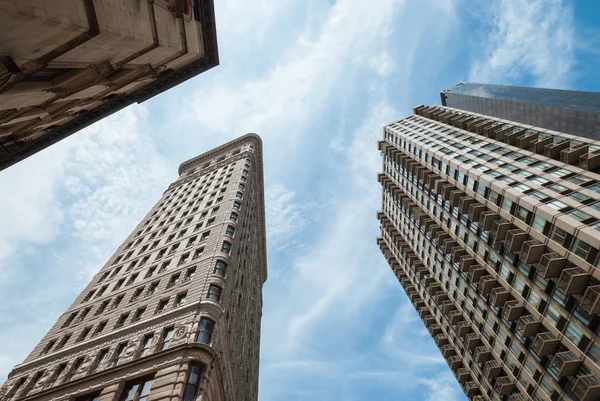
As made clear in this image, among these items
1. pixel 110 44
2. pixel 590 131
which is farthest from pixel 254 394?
pixel 590 131

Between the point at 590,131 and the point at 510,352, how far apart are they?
51.9 meters

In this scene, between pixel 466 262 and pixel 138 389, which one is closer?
pixel 138 389

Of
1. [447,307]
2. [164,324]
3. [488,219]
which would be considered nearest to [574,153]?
[488,219]

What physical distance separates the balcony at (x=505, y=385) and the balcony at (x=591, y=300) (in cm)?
1305

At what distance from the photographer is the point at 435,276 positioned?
52.2 metres

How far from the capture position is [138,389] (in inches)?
899

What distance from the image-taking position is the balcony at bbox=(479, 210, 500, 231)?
3444cm

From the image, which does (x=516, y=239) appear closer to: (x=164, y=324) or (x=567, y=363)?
(x=567, y=363)

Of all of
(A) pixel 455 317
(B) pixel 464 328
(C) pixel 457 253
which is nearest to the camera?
(C) pixel 457 253

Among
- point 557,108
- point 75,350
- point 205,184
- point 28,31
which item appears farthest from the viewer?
point 557,108

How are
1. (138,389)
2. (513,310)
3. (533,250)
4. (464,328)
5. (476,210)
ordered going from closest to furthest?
(138,389) < (533,250) < (513,310) < (476,210) < (464,328)

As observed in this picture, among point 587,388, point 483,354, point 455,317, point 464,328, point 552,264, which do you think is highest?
point 455,317

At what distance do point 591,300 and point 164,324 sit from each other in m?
29.8

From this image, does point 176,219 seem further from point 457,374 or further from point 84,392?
point 457,374
